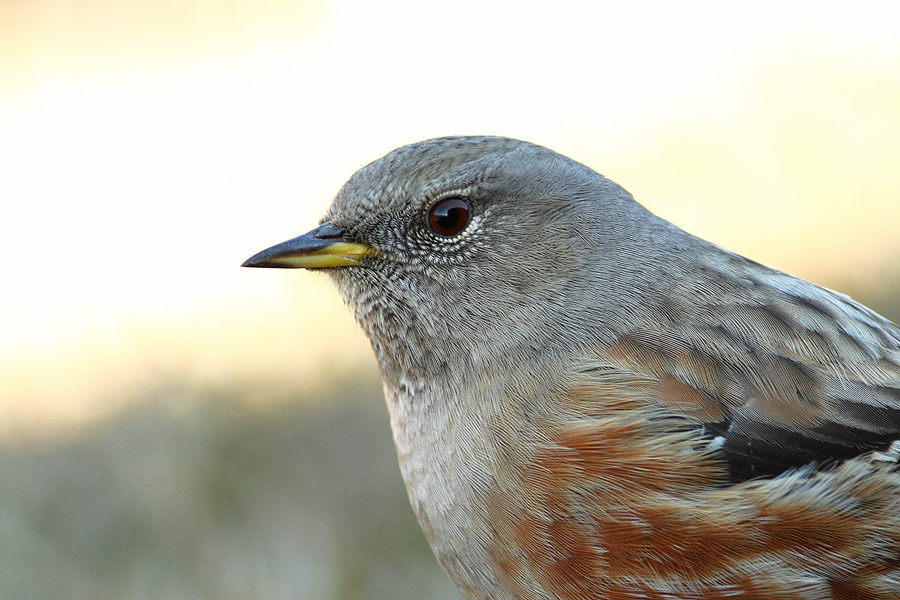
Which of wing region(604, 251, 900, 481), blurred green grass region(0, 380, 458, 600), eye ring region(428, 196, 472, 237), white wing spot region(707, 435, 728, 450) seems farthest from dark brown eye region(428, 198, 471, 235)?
blurred green grass region(0, 380, 458, 600)

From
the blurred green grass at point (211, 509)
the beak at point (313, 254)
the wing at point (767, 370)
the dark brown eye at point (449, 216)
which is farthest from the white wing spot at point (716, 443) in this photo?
the blurred green grass at point (211, 509)

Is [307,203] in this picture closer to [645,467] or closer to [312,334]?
[312,334]

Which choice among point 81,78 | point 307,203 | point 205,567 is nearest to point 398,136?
point 307,203

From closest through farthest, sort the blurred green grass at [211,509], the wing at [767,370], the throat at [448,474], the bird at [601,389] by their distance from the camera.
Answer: the bird at [601,389], the wing at [767,370], the throat at [448,474], the blurred green grass at [211,509]

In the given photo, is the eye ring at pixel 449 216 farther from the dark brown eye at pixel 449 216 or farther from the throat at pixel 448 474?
the throat at pixel 448 474

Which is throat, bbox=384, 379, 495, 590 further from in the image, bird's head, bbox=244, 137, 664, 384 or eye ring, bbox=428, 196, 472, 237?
eye ring, bbox=428, 196, 472, 237

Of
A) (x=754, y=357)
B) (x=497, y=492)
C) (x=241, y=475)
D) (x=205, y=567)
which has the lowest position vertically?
(x=205, y=567)
